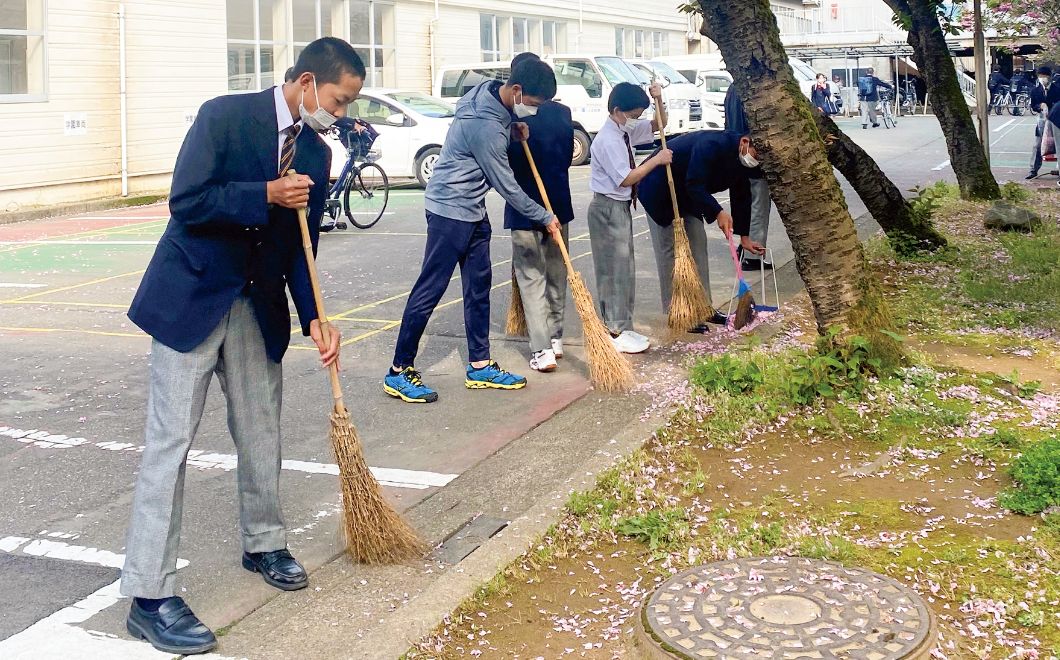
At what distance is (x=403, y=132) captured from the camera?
67.3 ft

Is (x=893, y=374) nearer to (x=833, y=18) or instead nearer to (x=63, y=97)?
(x=63, y=97)

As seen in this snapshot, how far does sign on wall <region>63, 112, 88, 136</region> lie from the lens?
18.4 m

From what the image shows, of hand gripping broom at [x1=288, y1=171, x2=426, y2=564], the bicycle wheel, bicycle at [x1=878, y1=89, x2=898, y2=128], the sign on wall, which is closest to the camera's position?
hand gripping broom at [x1=288, y1=171, x2=426, y2=564]

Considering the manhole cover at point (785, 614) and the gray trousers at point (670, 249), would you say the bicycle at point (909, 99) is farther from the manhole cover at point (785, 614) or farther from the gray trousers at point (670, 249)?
the manhole cover at point (785, 614)

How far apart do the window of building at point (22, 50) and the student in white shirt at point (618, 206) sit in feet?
40.2

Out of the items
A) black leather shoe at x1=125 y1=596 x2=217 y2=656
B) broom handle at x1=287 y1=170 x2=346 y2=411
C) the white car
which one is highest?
the white car

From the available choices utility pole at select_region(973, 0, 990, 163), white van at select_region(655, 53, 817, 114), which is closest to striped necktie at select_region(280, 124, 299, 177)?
utility pole at select_region(973, 0, 990, 163)

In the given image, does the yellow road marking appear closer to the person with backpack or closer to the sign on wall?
the sign on wall

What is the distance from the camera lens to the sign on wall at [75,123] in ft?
60.3

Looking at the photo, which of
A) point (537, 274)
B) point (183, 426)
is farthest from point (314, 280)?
point (537, 274)

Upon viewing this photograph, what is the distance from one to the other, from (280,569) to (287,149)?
1.48m

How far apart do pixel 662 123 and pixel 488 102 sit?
1.98 metres

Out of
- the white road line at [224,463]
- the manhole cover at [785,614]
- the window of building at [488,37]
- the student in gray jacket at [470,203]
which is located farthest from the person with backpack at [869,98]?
the manhole cover at [785,614]

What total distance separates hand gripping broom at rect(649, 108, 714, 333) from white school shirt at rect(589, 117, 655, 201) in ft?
1.22
